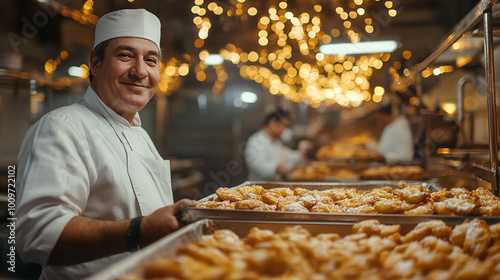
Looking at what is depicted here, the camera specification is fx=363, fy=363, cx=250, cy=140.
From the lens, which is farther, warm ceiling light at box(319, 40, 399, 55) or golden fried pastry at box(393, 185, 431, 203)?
warm ceiling light at box(319, 40, 399, 55)

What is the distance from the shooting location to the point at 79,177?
1549mm

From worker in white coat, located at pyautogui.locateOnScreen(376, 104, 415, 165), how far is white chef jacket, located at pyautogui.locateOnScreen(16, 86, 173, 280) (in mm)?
4691

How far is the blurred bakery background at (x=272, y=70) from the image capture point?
3.80 metres

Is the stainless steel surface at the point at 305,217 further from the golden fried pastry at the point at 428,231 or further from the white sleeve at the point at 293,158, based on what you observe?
the white sleeve at the point at 293,158

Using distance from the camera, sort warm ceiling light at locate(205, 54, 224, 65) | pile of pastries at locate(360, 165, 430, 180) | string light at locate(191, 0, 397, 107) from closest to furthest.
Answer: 1. pile of pastries at locate(360, 165, 430, 180)
2. string light at locate(191, 0, 397, 107)
3. warm ceiling light at locate(205, 54, 224, 65)

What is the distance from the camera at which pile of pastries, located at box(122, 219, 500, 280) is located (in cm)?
85

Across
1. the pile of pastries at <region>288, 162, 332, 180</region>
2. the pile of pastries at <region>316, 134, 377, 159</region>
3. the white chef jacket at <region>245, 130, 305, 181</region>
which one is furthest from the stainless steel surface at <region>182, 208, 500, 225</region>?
the pile of pastries at <region>316, 134, 377, 159</region>

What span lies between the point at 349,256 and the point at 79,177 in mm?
1165

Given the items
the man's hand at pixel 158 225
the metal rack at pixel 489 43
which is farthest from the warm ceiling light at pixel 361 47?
the man's hand at pixel 158 225

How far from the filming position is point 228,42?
19.0 feet

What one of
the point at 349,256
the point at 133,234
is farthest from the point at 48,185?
the point at 349,256

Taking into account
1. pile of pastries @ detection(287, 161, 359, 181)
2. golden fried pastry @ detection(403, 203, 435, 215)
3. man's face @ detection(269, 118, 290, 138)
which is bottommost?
pile of pastries @ detection(287, 161, 359, 181)

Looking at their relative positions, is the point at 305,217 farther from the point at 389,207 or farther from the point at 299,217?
the point at 389,207

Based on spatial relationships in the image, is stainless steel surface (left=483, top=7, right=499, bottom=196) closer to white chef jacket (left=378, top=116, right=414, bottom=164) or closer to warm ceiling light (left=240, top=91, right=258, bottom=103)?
Result: white chef jacket (left=378, top=116, right=414, bottom=164)
